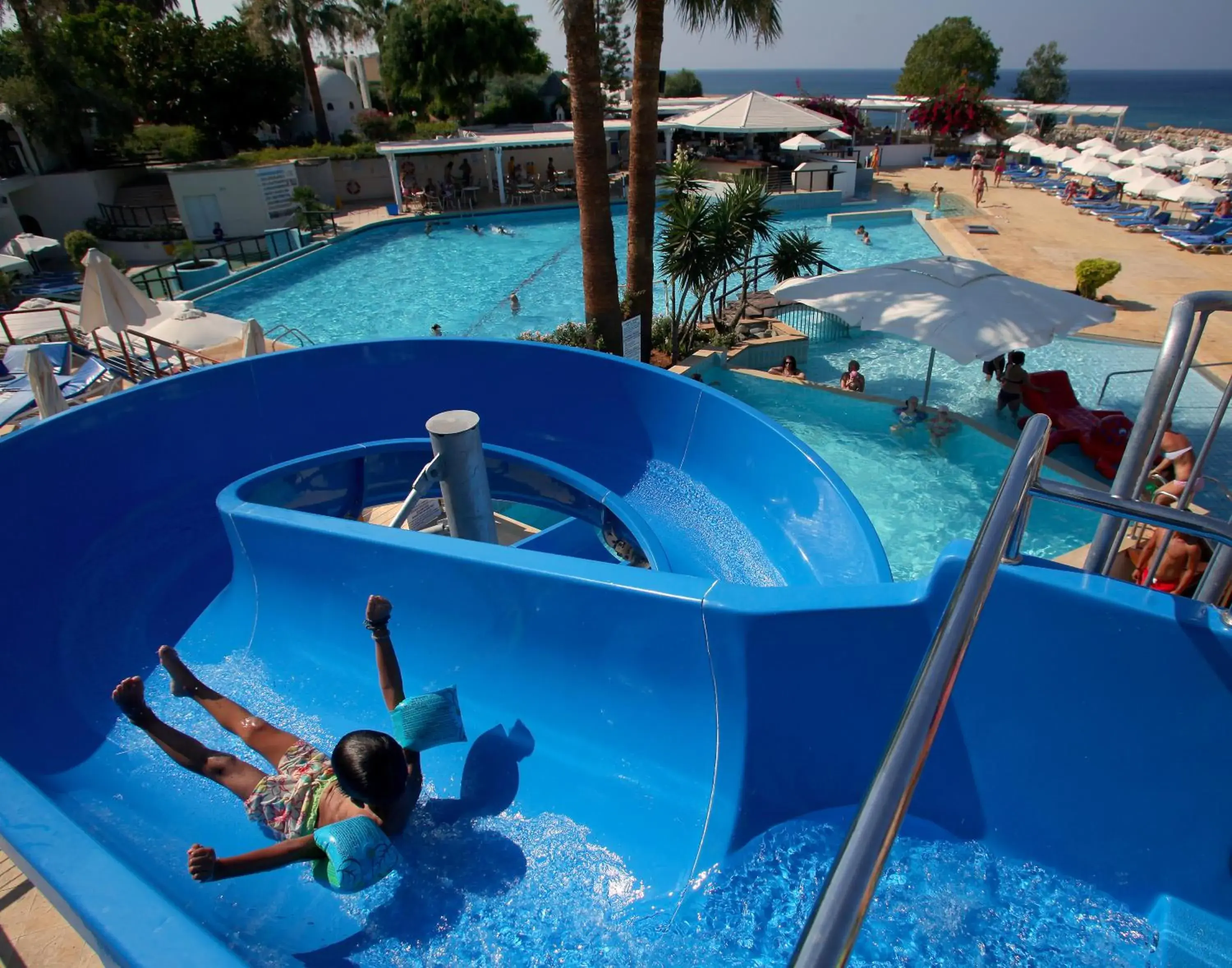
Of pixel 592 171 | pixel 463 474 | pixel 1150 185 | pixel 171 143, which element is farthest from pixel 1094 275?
pixel 171 143

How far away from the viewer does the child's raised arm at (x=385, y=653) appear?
3.99 metres

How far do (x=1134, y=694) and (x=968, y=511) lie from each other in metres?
5.81

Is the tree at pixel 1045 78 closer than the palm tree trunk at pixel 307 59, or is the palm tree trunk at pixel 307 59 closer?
the palm tree trunk at pixel 307 59

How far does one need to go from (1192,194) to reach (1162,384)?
2696 centimetres

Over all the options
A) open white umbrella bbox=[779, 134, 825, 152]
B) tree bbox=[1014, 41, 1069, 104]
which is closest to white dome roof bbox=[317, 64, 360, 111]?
open white umbrella bbox=[779, 134, 825, 152]

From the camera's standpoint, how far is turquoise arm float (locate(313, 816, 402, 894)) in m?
3.08

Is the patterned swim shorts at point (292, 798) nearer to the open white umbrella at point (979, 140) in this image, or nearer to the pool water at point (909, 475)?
the pool water at point (909, 475)

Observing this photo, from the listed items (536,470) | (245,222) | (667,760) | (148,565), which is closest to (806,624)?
(667,760)

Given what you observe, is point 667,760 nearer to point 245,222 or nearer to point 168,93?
point 245,222

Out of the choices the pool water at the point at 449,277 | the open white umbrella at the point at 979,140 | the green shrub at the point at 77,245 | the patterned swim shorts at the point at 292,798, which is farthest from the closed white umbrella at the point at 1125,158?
the green shrub at the point at 77,245

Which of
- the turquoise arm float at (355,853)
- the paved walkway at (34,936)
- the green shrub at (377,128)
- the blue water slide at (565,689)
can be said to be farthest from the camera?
the green shrub at (377,128)

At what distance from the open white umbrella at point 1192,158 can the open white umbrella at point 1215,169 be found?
1.83m

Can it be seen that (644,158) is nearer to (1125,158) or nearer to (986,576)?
(986,576)

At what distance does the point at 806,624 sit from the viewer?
3.18 m
